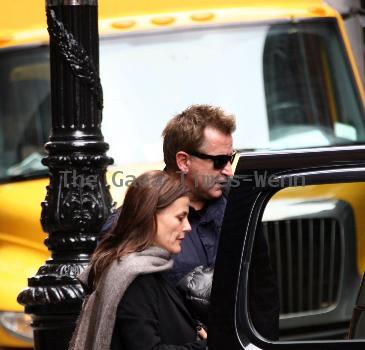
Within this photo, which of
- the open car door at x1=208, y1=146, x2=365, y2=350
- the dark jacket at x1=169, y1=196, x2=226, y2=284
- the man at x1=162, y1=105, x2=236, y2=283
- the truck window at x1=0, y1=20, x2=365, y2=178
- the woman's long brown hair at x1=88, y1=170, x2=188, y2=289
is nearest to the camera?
the open car door at x1=208, y1=146, x2=365, y2=350

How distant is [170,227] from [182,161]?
0.95 metres

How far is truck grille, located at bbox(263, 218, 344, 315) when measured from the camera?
4.61 metres

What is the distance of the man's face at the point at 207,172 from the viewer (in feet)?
18.1

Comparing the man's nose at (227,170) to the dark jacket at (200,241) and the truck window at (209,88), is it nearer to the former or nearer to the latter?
the dark jacket at (200,241)

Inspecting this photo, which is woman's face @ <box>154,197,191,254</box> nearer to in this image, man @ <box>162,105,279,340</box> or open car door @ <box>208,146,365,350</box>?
open car door @ <box>208,146,365,350</box>

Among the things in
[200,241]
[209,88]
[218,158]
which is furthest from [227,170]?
[209,88]

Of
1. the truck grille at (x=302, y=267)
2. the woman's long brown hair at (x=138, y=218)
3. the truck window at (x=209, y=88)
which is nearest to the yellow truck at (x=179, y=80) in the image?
the truck window at (x=209, y=88)

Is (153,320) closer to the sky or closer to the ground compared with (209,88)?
closer to the ground

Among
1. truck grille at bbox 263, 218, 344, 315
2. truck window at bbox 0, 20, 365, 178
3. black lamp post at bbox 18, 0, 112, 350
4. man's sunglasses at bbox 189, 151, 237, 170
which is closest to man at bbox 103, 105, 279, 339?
man's sunglasses at bbox 189, 151, 237, 170

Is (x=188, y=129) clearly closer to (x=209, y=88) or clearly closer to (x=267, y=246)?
(x=267, y=246)

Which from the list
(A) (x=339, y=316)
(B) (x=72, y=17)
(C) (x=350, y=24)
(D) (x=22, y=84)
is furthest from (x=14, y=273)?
(A) (x=339, y=316)

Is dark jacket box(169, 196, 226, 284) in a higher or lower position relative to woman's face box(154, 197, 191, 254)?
lower

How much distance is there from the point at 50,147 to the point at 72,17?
23.9 inches

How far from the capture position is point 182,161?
554cm
